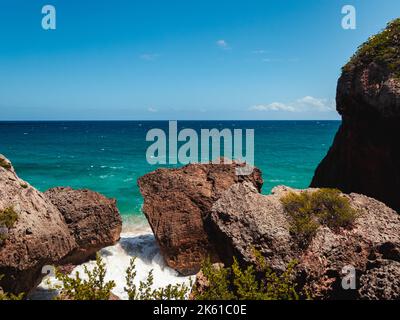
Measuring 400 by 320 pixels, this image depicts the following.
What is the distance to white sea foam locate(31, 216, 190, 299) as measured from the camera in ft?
47.8

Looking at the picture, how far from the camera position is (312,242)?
952cm

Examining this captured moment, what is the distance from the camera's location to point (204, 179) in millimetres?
17297

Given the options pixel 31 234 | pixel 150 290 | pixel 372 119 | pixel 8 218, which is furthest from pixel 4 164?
pixel 372 119

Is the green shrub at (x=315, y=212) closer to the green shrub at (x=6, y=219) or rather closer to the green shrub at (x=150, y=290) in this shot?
the green shrub at (x=150, y=290)

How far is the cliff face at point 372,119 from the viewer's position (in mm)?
14844

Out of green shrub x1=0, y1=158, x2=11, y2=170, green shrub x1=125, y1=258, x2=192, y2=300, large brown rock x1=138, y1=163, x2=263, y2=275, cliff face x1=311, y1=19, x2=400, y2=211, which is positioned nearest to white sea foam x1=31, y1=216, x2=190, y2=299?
large brown rock x1=138, y1=163, x2=263, y2=275

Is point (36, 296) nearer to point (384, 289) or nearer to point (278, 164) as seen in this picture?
point (384, 289)

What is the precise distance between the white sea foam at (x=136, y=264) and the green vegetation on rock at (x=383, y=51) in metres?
11.8

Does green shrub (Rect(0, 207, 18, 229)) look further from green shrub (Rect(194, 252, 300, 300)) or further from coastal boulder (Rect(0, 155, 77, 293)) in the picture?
green shrub (Rect(194, 252, 300, 300))

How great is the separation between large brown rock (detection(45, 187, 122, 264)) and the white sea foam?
82cm

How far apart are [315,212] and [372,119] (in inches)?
302

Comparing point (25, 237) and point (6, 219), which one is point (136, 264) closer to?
point (25, 237)

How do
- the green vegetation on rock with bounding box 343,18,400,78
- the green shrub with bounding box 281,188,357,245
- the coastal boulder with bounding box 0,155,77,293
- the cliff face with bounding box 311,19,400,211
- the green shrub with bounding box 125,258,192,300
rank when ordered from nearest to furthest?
1. the green shrub with bounding box 125,258,192,300
2. the green shrub with bounding box 281,188,357,245
3. the coastal boulder with bounding box 0,155,77,293
4. the cliff face with bounding box 311,19,400,211
5. the green vegetation on rock with bounding box 343,18,400,78

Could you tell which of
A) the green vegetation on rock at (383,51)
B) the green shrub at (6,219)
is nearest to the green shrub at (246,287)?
the green shrub at (6,219)
